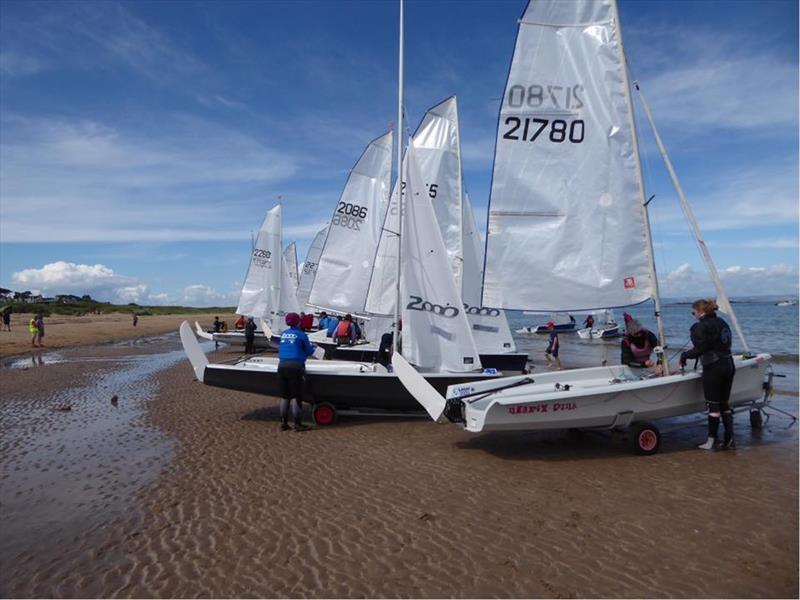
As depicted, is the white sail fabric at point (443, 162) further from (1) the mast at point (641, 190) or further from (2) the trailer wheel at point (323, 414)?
(1) the mast at point (641, 190)

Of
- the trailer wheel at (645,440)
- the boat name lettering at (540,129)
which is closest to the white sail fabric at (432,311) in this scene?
the boat name lettering at (540,129)

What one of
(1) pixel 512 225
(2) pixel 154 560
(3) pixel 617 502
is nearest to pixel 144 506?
(2) pixel 154 560

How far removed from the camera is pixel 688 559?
3814mm

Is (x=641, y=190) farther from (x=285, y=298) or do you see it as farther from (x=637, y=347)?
(x=285, y=298)

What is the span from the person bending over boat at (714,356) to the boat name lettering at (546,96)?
295 centimetres

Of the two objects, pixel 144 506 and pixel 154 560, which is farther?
pixel 144 506

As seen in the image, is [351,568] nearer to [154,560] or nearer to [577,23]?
[154,560]

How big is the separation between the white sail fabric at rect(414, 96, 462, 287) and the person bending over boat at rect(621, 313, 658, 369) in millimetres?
4258

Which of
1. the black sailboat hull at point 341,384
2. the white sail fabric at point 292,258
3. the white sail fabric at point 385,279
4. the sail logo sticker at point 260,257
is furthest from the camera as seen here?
the white sail fabric at point 292,258

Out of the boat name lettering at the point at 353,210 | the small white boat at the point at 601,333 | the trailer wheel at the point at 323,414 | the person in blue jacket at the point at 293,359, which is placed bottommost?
the trailer wheel at the point at 323,414

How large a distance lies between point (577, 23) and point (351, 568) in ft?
21.5

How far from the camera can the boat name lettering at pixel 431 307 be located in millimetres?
8312

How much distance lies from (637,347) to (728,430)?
1.50 metres

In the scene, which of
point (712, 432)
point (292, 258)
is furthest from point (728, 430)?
point (292, 258)
